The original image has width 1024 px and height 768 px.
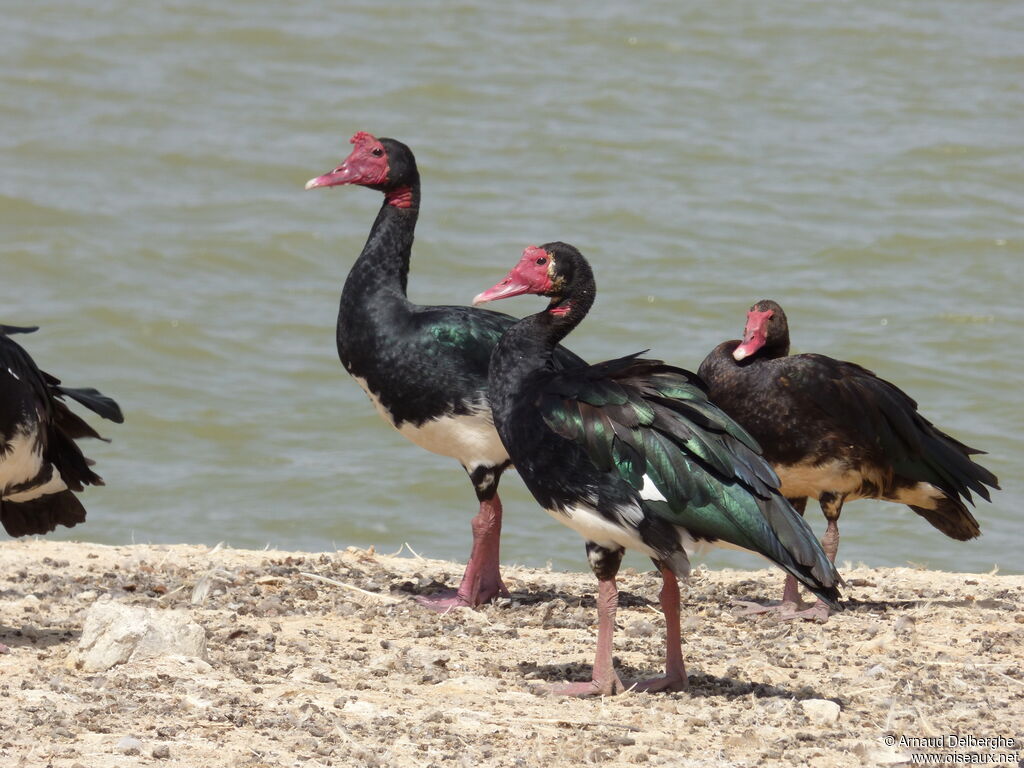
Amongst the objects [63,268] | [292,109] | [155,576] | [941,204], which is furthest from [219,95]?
[155,576]

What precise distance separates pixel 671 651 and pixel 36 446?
298 cm

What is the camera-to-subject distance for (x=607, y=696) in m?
6.06

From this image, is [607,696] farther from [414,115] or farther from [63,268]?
[414,115]

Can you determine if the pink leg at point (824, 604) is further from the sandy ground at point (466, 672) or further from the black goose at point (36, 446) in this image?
the black goose at point (36, 446)

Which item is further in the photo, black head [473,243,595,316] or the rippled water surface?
the rippled water surface

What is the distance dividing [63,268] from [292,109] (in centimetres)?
436

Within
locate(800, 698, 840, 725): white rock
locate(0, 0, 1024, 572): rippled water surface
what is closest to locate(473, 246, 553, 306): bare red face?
locate(800, 698, 840, 725): white rock

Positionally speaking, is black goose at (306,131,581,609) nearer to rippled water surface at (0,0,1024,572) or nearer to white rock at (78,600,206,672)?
white rock at (78,600,206,672)

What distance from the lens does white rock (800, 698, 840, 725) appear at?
5.72 m

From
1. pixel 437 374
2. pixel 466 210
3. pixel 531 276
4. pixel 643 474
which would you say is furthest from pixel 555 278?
pixel 466 210

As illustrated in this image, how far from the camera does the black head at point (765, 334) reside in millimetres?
7941

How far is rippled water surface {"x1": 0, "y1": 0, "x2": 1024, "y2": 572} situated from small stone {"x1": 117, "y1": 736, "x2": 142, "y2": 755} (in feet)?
21.1

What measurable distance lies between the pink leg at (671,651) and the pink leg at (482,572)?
5.35 ft

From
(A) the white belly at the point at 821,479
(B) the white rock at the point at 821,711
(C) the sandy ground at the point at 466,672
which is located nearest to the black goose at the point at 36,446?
(C) the sandy ground at the point at 466,672
